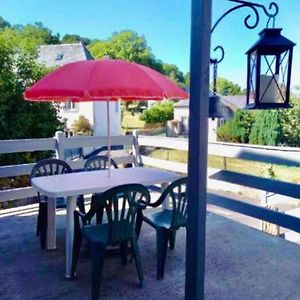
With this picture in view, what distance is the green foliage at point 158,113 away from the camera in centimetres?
2442

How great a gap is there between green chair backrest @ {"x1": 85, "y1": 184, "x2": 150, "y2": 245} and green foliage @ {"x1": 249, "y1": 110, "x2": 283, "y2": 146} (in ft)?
46.5

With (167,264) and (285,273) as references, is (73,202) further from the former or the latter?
(285,273)

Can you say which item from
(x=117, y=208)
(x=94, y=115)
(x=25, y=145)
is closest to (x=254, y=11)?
(x=117, y=208)

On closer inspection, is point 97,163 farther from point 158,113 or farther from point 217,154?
point 158,113

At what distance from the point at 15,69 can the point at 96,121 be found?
28.9 ft

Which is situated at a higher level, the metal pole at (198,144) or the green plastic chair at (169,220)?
the metal pole at (198,144)

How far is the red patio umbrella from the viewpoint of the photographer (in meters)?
2.67

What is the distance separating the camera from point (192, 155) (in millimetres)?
1414

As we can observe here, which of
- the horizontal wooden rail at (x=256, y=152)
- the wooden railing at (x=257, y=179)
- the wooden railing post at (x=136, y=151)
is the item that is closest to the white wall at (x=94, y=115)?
the wooden railing post at (x=136, y=151)

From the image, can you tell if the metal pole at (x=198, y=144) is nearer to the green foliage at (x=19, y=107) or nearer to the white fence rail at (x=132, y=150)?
the white fence rail at (x=132, y=150)

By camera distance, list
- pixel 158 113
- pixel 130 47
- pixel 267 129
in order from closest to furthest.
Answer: pixel 267 129, pixel 158 113, pixel 130 47

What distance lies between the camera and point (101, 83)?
2697 millimetres

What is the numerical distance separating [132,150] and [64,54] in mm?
15617

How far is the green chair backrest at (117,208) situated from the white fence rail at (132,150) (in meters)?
1.71
